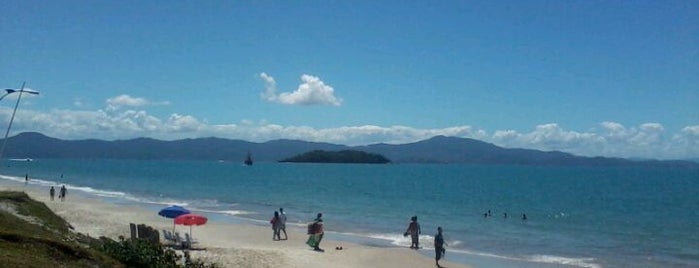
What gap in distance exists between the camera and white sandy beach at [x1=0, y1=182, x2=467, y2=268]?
2147cm

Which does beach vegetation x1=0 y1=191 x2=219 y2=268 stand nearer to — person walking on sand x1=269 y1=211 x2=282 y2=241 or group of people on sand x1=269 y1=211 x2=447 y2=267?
group of people on sand x1=269 y1=211 x2=447 y2=267

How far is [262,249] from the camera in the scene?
24.6m

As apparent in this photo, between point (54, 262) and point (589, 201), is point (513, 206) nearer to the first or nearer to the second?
point (589, 201)

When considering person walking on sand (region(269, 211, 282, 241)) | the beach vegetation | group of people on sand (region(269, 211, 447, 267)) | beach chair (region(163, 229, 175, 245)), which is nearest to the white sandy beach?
group of people on sand (region(269, 211, 447, 267))

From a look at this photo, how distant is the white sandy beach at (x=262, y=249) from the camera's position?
21469 mm

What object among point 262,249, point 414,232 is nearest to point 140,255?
point 262,249

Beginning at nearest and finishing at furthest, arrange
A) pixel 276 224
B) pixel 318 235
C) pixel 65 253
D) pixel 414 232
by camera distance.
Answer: pixel 65 253 < pixel 318 235 < pixel 414 232 < pixel 276 224

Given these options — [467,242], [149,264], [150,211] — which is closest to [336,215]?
[150,211]

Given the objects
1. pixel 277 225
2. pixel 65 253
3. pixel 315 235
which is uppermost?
pixel 277 225

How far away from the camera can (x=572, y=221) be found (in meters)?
45.4

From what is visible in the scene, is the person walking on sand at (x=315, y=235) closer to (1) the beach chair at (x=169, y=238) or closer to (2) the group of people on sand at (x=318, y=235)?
(2) the group of people on sand at (x=318, y=235)

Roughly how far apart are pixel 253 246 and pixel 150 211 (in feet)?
63.0

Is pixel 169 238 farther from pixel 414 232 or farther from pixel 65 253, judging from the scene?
pixel 65 253

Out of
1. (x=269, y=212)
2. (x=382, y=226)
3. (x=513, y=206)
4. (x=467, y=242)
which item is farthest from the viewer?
(x=513, y=206)
